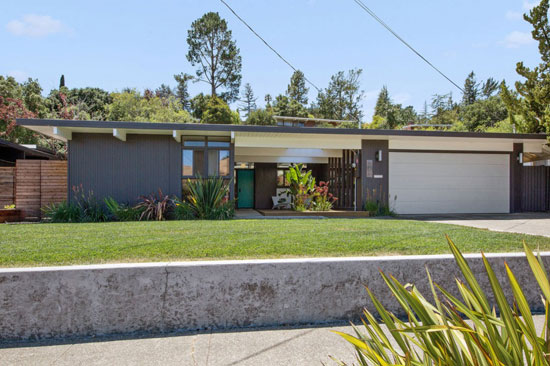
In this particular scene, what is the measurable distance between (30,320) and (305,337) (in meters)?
2.62

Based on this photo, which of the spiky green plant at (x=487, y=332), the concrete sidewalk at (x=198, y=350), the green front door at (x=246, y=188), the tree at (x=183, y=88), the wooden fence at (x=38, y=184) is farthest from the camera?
the tree at (x=183, y=88)

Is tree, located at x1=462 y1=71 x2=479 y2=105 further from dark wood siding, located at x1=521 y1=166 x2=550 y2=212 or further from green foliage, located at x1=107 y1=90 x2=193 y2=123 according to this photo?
dark wood siding, located at x1=521 y1=166 x2=550 y2=212

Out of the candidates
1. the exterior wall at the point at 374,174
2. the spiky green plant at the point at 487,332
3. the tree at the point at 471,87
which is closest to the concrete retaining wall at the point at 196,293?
the spiky green plant at the point at 487,332

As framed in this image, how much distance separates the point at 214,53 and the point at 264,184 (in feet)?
65.6

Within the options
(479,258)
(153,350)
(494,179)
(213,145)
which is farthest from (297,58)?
(153,350)

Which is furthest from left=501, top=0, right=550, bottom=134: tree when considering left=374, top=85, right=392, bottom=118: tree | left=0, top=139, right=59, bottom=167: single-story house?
left=374, top=85, right=392, bottom=118: tree

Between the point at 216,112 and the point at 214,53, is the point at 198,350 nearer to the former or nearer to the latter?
the point at 216,112

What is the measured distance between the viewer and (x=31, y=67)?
29.0m

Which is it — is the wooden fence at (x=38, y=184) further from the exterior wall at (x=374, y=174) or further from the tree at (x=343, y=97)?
the tree at (x=343, y=97)

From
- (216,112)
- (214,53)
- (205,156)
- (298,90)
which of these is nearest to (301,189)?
(205,156)

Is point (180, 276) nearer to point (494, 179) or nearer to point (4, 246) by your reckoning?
point (4, 246)

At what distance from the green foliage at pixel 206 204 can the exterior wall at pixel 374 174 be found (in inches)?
189

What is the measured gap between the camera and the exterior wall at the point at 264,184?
57.7 ft

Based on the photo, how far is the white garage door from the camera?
1353 cm
